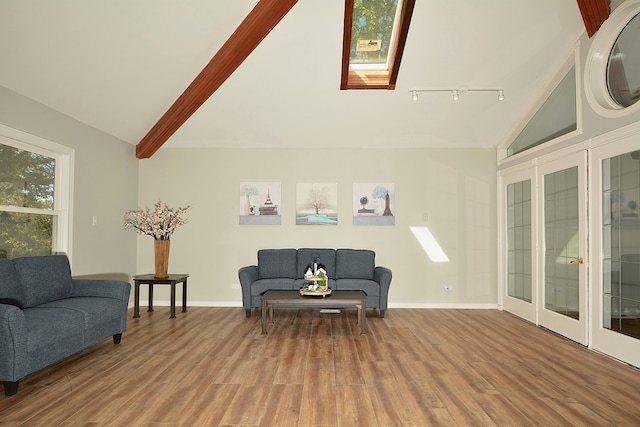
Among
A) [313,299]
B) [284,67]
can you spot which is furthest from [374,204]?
[284,67]

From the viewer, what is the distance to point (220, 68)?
471cm

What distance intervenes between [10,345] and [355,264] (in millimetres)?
4202

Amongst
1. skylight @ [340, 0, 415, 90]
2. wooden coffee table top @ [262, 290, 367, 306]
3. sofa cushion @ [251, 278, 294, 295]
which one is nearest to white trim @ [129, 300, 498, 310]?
sofa cushion @ [251, 278, 294, 295]

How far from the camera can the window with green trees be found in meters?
4.09

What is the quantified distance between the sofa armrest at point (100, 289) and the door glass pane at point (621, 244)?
4812mm

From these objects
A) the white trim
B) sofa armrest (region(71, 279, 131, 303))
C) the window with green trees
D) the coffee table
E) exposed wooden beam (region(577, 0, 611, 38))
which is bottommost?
the white trim

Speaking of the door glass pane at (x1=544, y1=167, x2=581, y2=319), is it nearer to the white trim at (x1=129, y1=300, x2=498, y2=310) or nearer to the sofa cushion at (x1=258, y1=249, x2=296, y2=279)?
the white trim at (x1=129, y1=300, x2=498, y2=310)

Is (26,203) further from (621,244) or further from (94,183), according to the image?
(621,244)

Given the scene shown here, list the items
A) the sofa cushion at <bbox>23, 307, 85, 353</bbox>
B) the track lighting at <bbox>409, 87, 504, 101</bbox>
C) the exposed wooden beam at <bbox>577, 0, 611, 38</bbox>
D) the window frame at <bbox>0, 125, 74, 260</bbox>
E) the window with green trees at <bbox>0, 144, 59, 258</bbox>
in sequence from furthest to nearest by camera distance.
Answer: the track lighting at <bbox>409, 87, 504, 101</bbox> < the window frame at <bbox>0, 125, 74, 260</bbox> < the window with green trees at <bbox>0, 144, 59, 258</bbox> < the exposed wooden beam at <bbox>577, 0, 611, 38</bbox> < the sofa cushion at <bbox>23, 307, 85, 353</bbox>

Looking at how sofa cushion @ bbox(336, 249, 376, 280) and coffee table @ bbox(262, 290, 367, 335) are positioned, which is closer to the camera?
coffee table @ bbox(262, 290, 367, 335)

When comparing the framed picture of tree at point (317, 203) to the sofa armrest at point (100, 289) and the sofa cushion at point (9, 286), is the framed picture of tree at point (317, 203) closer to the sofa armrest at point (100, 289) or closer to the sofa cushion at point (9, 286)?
the sofa armrest at point (100, 289)

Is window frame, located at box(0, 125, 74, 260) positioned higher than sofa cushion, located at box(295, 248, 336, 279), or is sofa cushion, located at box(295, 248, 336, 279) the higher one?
window frame, located at box(0, 125, 74, 260)

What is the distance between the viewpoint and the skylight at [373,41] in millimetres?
4363

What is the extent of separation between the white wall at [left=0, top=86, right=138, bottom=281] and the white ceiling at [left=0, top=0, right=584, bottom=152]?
6.7 inches
